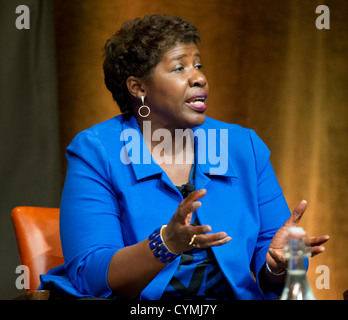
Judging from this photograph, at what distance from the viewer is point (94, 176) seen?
5.49ft

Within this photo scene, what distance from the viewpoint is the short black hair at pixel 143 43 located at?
1.79m

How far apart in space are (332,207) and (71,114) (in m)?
1.44

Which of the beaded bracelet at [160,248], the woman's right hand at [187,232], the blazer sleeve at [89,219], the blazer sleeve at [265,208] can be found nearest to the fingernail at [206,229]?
the woman's right hand at [187,232]

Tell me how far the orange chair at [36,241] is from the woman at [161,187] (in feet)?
0.93

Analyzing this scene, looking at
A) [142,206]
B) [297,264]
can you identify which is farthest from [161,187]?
[297,264]

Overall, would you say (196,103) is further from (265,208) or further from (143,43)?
(265,208)

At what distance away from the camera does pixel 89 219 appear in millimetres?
1581

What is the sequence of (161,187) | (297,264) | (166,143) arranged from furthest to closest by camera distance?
1. (166,143)
2. (161,187)
3. (297,264)

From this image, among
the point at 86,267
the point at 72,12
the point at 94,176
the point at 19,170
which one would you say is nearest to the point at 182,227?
the point at 86,267

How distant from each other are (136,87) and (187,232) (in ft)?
2.56

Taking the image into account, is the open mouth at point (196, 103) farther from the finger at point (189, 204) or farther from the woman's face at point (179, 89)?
the finger at point (189, 204)

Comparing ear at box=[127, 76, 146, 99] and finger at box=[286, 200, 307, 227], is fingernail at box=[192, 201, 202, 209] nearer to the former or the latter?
finger at box=[286, 200, 307, 227]

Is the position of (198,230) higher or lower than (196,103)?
lower

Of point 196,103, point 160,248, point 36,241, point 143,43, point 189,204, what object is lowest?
point 36,241
